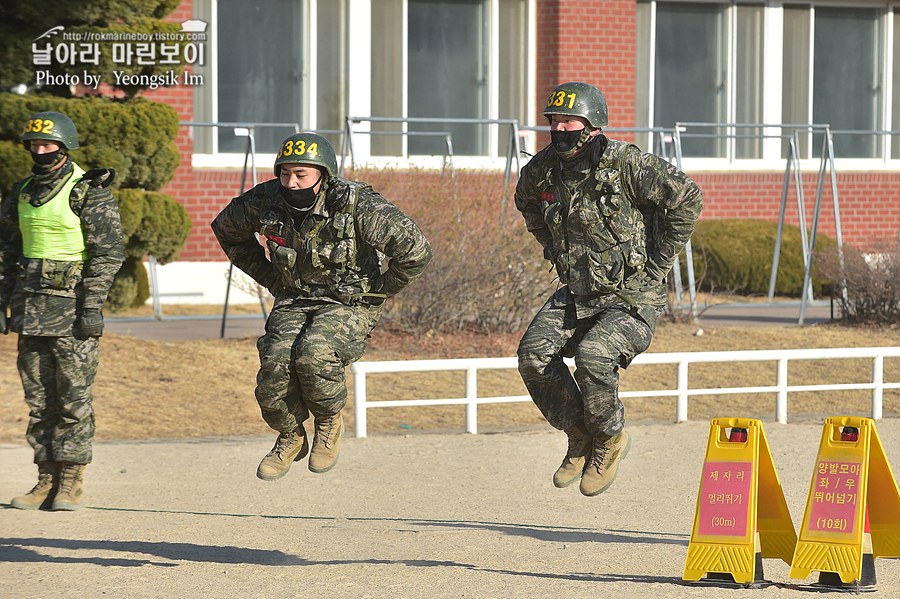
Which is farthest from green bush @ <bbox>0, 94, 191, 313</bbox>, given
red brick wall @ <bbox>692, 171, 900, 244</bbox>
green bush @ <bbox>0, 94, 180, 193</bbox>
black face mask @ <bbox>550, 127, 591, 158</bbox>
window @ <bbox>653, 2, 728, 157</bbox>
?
window @ <bbox>653, 2, 728, 157</bbox>

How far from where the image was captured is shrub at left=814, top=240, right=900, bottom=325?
16.0 metres

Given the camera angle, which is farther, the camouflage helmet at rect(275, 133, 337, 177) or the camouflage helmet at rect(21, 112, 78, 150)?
the camouflage helmet at rect(21, 112, 78, 150)

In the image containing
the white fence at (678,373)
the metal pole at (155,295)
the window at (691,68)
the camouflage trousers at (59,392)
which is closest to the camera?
the camouflage trousers at (59,392)

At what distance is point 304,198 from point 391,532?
2633 mm

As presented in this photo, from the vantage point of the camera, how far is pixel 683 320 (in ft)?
52.5

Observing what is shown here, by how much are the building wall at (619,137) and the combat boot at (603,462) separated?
12998 mm

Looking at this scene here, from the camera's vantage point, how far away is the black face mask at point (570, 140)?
6570 millimetres

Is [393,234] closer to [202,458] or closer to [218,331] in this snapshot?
[202,458]

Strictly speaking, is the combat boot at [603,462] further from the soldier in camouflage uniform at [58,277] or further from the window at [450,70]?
the window at [450,70]

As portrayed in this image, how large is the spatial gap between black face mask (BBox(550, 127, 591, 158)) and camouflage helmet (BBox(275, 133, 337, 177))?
48.2 inches

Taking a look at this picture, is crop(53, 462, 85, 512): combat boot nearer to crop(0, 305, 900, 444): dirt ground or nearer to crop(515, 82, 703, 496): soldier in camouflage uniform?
crop(0, 305, 900, 444): dirt ground

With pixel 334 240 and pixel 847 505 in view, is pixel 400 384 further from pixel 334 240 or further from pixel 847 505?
pixel 847 505

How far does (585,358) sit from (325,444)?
1512 millimetres

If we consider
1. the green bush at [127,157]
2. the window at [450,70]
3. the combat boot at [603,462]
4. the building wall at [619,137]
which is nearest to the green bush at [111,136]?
the green bush at [127,157]
